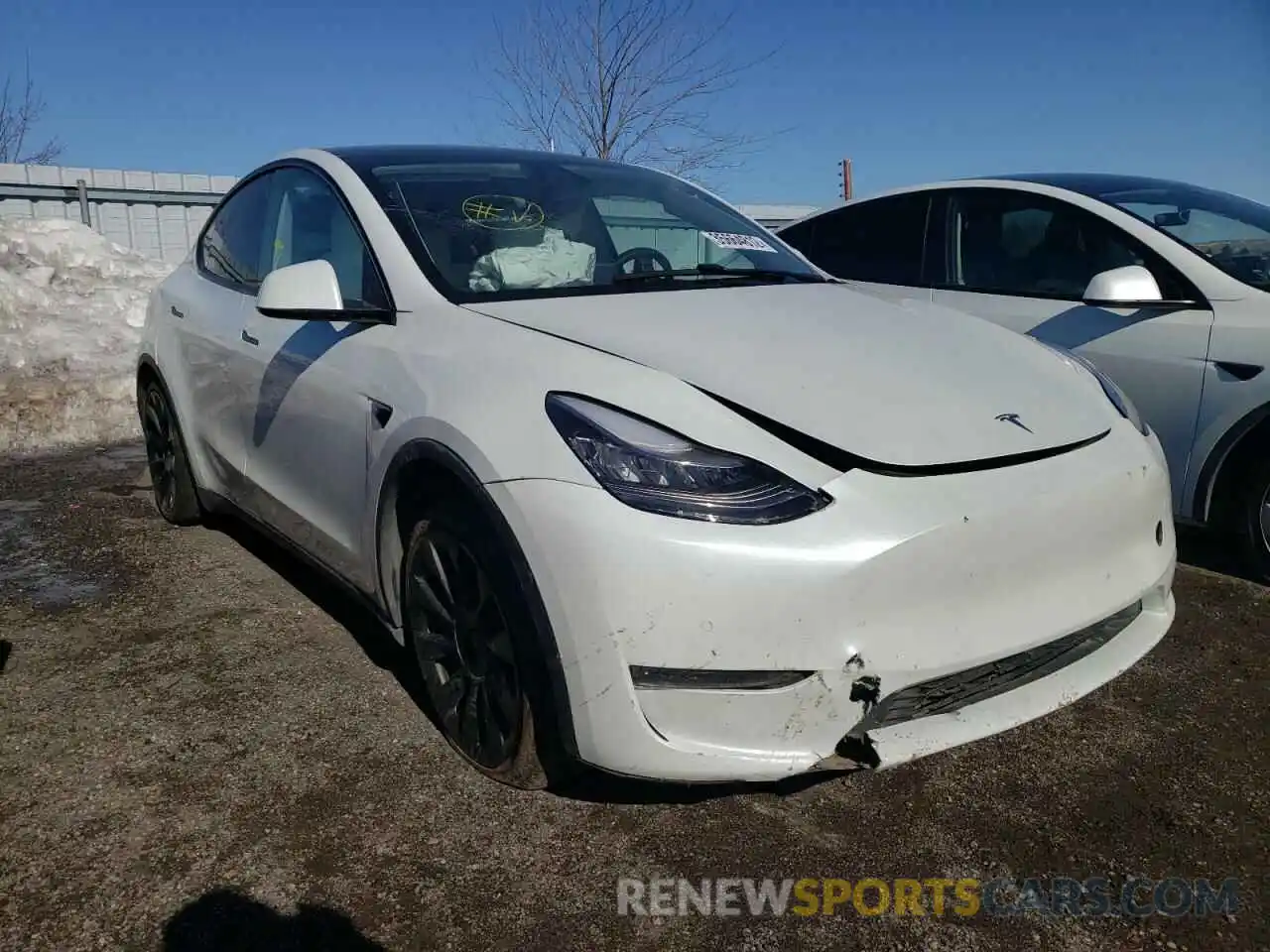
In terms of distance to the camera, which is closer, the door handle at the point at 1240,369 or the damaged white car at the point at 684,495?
the damaged white car at the point at 684,495

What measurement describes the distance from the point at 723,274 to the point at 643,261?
0.83ft

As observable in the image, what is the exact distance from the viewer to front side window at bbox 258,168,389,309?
9.07 feet

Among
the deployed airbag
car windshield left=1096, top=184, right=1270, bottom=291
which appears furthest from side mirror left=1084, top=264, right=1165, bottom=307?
the deployed airbag

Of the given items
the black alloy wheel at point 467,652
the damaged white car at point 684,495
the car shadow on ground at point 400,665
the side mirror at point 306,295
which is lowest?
the car shadow on ground at point 400,665

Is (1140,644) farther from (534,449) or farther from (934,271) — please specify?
(934,271)

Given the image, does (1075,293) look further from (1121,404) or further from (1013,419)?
(1013,419)

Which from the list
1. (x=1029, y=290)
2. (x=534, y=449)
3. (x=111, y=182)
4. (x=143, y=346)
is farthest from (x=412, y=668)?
(x=111, y=182)

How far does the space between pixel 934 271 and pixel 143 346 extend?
141 inches

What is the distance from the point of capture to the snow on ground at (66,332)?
21.4ft

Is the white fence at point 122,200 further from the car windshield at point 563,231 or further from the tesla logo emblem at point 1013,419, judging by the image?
the tesla logo emblem at point 1013,419

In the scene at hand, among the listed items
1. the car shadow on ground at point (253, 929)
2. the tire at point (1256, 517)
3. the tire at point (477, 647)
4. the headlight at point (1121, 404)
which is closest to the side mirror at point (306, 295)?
the tire at point (477, 647)

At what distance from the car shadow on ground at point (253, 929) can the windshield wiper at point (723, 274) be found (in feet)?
5.74

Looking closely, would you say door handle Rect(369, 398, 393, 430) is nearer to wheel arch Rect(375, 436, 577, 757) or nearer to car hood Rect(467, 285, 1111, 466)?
wheel arch Rect(375, 436, 577, 757)

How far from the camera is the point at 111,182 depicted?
376 inches
